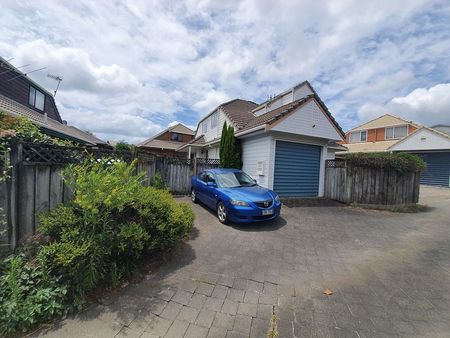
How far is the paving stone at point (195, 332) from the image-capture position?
8.05 feet

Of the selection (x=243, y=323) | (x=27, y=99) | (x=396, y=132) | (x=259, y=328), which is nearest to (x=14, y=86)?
(x=27, y=99)

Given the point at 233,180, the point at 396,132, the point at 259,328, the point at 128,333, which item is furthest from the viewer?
the point at 396,132

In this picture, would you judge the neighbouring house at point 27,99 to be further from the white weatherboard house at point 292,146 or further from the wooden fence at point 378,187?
the wooden fence at point 378,187

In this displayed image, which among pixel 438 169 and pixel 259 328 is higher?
pixel 438 169

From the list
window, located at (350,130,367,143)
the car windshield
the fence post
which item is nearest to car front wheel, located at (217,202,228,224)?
the car windshield

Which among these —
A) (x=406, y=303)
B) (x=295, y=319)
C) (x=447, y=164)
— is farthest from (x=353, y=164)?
(x=447, y=164)

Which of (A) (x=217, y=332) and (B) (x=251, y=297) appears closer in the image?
(A) (x=217, y=332)

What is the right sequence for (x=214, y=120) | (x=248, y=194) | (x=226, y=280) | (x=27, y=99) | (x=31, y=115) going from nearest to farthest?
(x=226, y=280)
(x=248, y=194)
(x=31, y=115)
(x=27, y=99)
(x=214, y=120)

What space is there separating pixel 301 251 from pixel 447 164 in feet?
74.2

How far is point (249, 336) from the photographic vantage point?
246 centimetres

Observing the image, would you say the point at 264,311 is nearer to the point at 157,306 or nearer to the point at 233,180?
the point at 157,306

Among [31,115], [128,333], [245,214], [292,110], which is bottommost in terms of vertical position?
[128,333]

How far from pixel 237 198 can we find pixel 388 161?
284 inches

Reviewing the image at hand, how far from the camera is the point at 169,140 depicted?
34438mm
